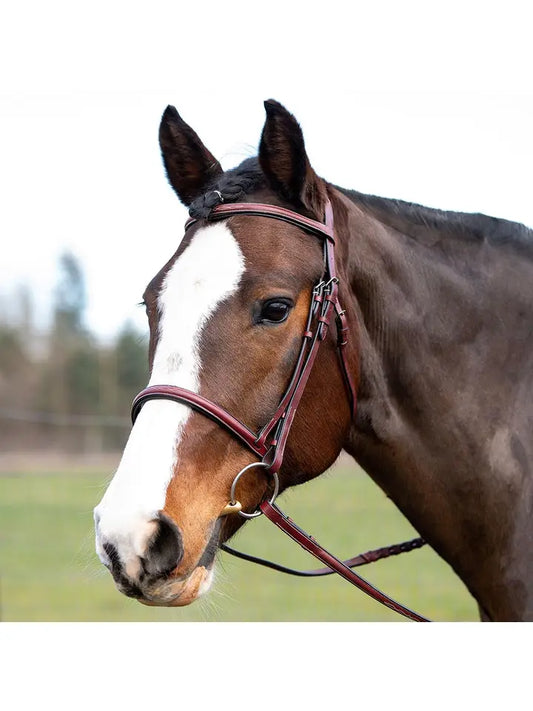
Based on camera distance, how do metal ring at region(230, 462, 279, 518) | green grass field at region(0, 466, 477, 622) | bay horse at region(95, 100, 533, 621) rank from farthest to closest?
green grass field at region(0, 466, 477, 622) < metal ring at region(230, 462, 279, 518) < bay horse at region(95, 100, 533, 621)

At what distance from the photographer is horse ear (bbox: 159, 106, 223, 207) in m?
3.08

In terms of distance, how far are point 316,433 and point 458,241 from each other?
3.34ft

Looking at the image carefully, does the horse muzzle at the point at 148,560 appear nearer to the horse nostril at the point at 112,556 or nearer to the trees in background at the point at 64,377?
the horse nostril at the point at 112,556

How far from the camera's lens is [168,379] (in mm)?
2414

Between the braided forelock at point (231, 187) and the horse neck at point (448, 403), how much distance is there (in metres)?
0.34

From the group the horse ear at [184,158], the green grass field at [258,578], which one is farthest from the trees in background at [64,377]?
the horse ear at [184,158]

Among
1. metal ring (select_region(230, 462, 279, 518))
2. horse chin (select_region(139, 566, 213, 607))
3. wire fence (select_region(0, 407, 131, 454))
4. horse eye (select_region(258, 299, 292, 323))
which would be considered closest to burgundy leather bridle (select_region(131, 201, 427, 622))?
metal ring (select_region(230, 462, 279, 518))

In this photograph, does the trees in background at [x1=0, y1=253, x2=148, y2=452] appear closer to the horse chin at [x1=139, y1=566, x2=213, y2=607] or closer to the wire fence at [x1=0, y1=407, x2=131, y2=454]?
the wire fence at [x1=0, y1=407, x2=131, y2=454]

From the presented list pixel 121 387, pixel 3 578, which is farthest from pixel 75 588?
pixel 121 387

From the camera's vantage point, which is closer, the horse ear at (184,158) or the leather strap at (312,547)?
the leather strap at (312,547)

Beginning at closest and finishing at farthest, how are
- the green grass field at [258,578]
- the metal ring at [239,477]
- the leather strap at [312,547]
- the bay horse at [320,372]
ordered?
the bay horse at [320,372]
the metal ring at [239,477]
the leather strap at [312,547]
the green grass field at [258,578]

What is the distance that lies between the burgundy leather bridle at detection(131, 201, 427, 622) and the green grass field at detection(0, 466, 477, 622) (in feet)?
1.08

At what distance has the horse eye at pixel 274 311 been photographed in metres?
2.56

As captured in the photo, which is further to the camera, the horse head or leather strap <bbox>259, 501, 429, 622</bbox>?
leather strap <bbox>259, 501, 429, 622</bbox>
